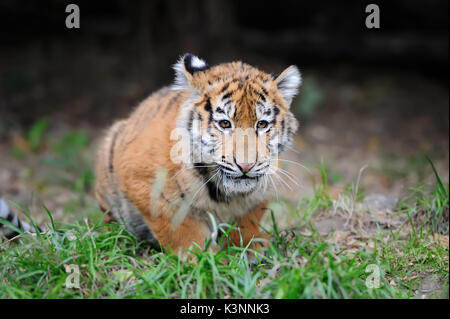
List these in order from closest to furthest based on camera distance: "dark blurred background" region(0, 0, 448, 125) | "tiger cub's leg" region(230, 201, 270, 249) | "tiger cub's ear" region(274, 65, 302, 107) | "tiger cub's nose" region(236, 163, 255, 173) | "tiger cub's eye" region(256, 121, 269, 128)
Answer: "tiger cub's nose" region(236, 163, 255, 173) < "tiger cub's eye" region(256, 121, 269, 128) < "tiger cub's ear" region(274, 65, 302, 107) < "tiger cub's leg" region(230, 201, 270, 249) < "dark blurred background" region(0, 0, 448, 125)

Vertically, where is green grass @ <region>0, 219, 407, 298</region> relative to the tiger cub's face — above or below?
below

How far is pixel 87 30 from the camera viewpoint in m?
14.5

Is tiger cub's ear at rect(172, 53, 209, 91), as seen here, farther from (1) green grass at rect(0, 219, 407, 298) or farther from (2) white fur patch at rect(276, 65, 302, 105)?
(1) green grass at rect(0, 219, 407, 298)

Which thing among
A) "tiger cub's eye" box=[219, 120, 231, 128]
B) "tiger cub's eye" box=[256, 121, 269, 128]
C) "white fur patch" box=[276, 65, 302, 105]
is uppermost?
"white fur patch" box=[276, 65, 302, 105]

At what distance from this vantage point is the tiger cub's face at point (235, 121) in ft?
13.7

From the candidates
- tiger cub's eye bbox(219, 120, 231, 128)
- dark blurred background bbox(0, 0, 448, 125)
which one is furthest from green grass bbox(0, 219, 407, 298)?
dark blurred background bbox(0, 0, 448, 125)

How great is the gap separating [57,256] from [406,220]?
3551 millimetres

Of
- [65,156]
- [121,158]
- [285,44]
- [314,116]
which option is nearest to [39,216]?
[121,158]

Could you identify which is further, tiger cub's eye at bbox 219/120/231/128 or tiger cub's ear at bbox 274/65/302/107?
tiger cub's ear at bbox 274/65/302/107

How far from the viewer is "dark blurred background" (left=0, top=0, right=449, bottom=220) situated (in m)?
9.43

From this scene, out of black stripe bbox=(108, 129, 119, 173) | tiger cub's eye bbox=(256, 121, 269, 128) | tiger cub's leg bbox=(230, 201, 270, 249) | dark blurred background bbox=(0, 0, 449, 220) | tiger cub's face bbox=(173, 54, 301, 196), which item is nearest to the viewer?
tiger cub's face bbox=(173, 54, 301, 196)

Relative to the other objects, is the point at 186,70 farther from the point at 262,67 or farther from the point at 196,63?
the point at 262,67
